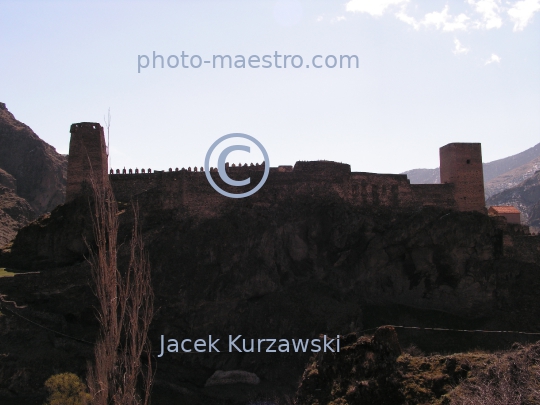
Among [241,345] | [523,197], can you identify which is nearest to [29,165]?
[241,345]

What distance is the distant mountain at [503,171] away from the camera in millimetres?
152625

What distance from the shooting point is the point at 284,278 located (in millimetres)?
42875

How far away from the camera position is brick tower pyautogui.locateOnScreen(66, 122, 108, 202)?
42219 mm

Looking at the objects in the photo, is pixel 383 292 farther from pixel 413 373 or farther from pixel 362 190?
pixel 413 373

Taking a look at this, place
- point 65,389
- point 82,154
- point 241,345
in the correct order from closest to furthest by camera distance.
Answer: 1. point 65,389
2. point 241,345
3. point 82,154

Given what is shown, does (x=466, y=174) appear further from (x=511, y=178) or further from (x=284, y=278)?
(x=511, y=178)

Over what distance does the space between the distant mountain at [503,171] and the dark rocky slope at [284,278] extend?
365 feet

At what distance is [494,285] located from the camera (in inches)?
1709

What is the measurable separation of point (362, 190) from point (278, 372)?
45.6 ft

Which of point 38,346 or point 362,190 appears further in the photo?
point 362,190

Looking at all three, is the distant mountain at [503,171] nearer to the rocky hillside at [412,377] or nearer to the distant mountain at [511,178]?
the distant mountain at [511,178]

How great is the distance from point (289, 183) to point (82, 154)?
13.9m

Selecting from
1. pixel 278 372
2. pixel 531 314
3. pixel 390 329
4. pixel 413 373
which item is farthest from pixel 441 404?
pixel 531 314

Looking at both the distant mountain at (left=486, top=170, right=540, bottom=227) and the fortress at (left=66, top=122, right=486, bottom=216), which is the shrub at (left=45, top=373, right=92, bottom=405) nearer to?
the fortress at (left=66, top=122, right=486, bottom=216)
